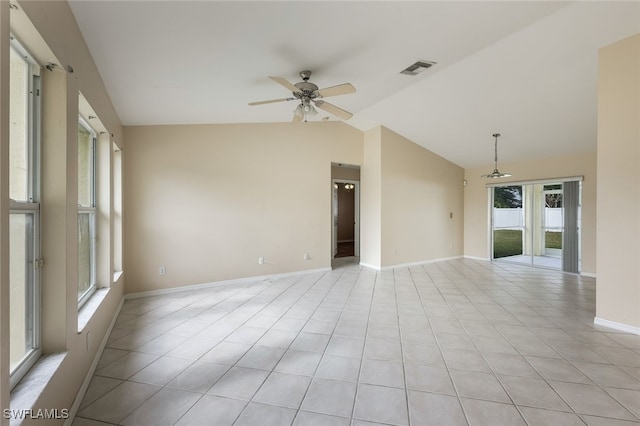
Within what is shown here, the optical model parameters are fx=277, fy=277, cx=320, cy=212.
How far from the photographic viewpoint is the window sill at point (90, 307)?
2.14m

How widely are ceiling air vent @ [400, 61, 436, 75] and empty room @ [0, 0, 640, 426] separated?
6 cm

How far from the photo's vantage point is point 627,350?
2.53 meters

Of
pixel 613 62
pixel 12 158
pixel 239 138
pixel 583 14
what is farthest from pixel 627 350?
pixel 239 138

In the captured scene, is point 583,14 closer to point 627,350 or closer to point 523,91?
point 523,91

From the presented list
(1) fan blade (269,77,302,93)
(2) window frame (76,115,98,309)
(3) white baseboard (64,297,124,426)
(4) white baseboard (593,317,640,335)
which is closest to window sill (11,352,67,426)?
(3) white baseboard (64,297,124,426)

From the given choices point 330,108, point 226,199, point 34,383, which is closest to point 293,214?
point 226,199

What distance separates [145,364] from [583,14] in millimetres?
5072

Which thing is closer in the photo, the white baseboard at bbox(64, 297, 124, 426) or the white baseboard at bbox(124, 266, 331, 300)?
the white baseboard at bbox(64, 297, 124, 426)

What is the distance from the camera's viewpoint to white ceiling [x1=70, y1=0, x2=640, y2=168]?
2.09 metres

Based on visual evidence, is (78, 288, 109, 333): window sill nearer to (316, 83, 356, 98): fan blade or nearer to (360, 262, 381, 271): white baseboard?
(316, 83, 356, 98): fan blade

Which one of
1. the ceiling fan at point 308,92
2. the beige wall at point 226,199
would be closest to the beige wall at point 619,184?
the ceiling fan at point 308,92

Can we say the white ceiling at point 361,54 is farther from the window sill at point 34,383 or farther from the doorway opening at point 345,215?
the doorway opening at point 345,215
